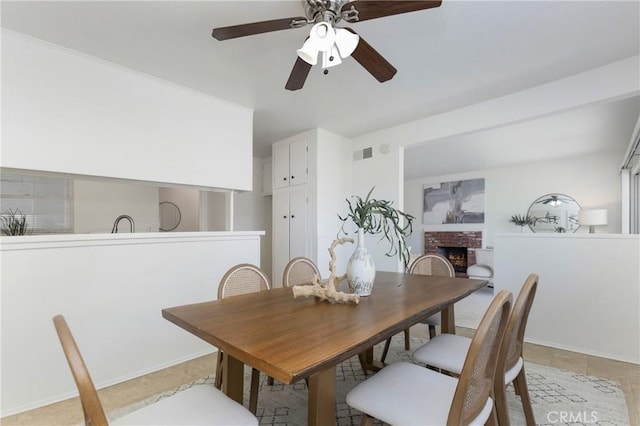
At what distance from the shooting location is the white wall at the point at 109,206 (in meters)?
3.85

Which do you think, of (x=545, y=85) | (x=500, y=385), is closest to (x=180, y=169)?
(x=500, y=385)

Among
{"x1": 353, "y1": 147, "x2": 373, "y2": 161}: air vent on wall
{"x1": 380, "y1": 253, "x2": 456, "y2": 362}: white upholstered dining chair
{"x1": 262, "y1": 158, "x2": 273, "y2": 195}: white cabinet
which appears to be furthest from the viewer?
{"x1": 262, "y1": 158, "x2": 273, "y2": 195}: white cabinet

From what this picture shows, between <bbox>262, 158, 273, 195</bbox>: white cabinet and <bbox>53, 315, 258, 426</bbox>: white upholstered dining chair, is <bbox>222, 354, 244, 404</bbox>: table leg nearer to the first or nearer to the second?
<bbox>53, 315, 258, 426</bbox>: white upholstered dining chair

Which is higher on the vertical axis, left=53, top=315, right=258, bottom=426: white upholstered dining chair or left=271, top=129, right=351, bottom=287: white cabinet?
left=271, top=129, right=351, bottom=287: white cabinet

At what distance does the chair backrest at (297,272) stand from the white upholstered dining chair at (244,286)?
0.21 metres

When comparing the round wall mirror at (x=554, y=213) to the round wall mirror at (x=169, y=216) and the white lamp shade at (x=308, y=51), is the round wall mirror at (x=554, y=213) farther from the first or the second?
the round wall mirror at (x=169, y=216)

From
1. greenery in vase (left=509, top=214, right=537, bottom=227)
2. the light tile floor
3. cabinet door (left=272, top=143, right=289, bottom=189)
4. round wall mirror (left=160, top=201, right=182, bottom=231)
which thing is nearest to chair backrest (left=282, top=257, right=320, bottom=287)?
the light tile floor

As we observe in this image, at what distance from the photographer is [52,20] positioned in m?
1.80

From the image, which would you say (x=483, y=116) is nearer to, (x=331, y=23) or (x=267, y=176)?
(x=331, y=23)

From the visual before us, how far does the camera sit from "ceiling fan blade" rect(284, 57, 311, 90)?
1752 mm

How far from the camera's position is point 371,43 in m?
2.07

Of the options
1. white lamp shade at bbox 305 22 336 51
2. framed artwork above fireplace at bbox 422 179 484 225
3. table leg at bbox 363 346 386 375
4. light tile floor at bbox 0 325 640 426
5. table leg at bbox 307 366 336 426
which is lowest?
light tile floor at bbox 0 325 640 426

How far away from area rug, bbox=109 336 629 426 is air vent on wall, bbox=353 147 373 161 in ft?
8.71

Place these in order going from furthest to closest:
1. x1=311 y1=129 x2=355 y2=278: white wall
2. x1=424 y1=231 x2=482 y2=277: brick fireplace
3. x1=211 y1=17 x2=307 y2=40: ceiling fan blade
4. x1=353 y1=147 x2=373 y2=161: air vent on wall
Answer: x1=424 y1=231 x2=482 y2=277: brick fireplace, x1=353 y1=147 x2=373 y2=161: air vent on wall, x1=311 y1=129 x2=355 y2=278: white wall, x1=211 y1=17 x2=307 y2=40: ceiling fan blade
